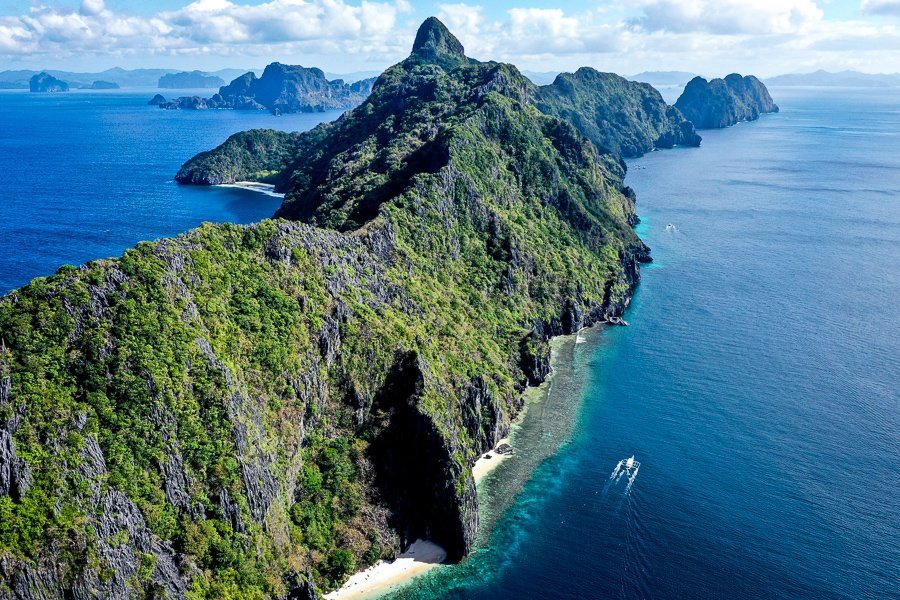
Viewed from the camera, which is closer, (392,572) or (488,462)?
(392,572)

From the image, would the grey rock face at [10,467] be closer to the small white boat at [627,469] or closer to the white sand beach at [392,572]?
the white sand beach at [392,572]

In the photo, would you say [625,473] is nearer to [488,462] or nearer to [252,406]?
[488,462]

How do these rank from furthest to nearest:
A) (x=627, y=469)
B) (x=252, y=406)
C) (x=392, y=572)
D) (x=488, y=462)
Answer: (x=488, y=462), (x=627, y=469), (x=392, y=572), (x=252, y=406)

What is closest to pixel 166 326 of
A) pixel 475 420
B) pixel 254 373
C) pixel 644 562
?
pixel 254 373

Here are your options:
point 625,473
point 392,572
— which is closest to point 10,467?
point 392,572

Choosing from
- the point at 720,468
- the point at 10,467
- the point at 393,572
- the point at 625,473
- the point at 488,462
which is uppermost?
the point at 10,467
